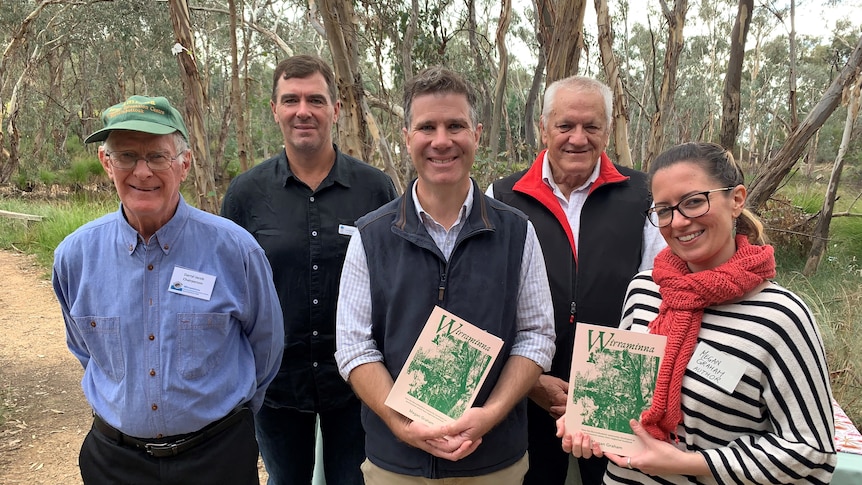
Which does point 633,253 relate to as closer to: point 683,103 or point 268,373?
point 268,373

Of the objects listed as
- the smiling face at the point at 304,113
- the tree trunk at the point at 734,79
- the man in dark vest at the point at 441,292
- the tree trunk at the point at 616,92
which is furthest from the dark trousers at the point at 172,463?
the tree trunk at the point at 734,79

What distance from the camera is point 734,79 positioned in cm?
531

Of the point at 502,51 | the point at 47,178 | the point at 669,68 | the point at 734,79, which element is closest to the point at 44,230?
the point at 47,178

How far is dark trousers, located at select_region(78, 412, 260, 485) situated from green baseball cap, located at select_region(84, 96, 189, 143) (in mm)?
996

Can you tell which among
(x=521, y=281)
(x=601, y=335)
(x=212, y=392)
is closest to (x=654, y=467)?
(x=601, y=335)

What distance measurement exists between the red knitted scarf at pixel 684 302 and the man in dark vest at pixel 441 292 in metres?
0.38

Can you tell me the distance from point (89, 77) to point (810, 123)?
2352cm

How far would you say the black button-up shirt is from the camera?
2.47m

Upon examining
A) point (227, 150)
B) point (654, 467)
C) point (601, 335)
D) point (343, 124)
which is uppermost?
point (227, 150)

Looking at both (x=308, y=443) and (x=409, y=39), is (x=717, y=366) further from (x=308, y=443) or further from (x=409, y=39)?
(x=409, y=39)

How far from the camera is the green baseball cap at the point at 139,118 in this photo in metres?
1.83

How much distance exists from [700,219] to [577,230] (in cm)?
73

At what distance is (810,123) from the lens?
17.0 ft

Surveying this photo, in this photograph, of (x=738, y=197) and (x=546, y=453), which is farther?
(x=546, y=453)
